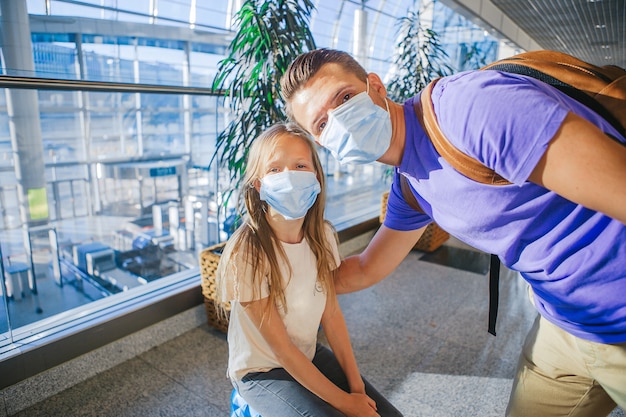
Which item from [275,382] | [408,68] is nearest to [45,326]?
[275,382]

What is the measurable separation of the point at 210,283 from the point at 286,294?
1204 mm

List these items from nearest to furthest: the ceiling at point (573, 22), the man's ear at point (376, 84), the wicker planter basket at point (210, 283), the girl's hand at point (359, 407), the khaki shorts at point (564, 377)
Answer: the khaki shorts at point (564, 377) < the man's ear at point (376, 84) < the girl's hand at point (359, 407) < the wicker planter basket at point (210, 283) < the ceiling at point (573, 22)

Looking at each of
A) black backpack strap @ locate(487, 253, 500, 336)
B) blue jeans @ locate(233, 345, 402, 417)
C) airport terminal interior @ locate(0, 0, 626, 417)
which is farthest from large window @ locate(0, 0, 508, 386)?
black backpack strap @ locate(487, 253, 500, 336)

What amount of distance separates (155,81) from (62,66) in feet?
1.59

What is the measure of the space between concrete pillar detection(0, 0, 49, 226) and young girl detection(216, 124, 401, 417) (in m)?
1.39

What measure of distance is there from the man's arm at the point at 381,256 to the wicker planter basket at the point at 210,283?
1132mm

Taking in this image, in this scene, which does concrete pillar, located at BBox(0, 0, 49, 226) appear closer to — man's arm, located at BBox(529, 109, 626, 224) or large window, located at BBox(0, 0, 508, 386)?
large window, located at BBox(0, 0, 508, 386)

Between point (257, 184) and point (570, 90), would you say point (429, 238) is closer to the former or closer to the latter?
point (257, 184)

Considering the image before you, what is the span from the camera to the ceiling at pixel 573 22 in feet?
23.0

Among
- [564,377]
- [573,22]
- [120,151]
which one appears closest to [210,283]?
[564,377]

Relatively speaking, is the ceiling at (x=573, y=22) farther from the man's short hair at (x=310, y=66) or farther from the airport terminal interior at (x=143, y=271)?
the man's short hair at (x=310, y=66)

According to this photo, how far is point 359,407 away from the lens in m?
1.23

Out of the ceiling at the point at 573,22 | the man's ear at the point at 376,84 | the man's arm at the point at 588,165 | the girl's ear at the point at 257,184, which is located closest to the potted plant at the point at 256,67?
the girl's ear at the point at 257,184

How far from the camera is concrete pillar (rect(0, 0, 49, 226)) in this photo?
1.94 m
